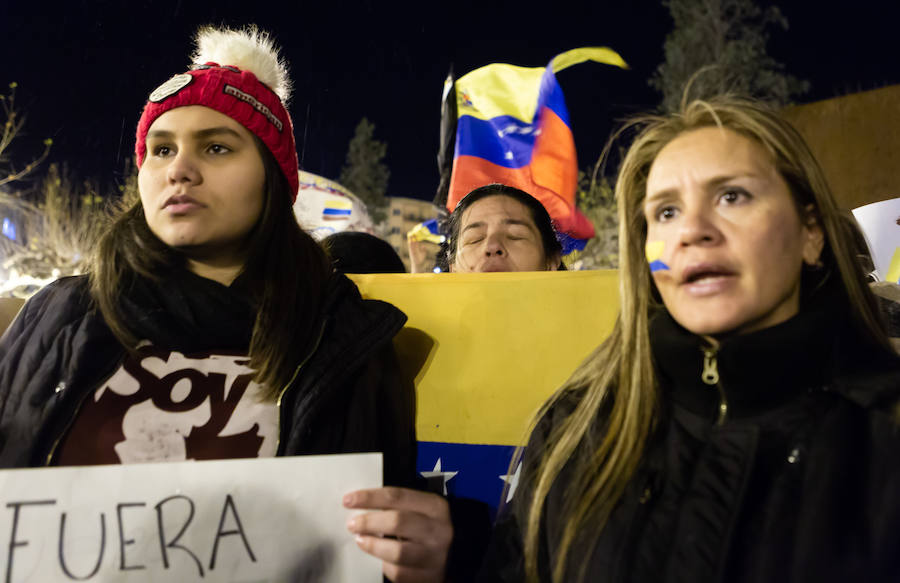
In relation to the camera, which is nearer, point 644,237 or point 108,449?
point 108,449

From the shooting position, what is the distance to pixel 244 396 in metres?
1.57

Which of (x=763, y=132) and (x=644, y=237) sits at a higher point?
(x=763, y=132)

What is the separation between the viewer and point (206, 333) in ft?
5.29

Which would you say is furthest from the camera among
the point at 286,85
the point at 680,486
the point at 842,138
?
the point at 842,138

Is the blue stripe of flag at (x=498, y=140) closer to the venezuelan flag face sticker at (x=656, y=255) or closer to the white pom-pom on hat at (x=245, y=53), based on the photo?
the white pom-pom on hat at (x=245, y=53)

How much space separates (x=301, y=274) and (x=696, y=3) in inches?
887

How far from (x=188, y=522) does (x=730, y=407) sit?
3.91 feet

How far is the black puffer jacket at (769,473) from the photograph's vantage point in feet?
3.55

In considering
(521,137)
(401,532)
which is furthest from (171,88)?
(521,137)

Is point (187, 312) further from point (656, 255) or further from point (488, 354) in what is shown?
point (656, 255)

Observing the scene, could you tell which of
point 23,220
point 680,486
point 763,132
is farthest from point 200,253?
point 23,220

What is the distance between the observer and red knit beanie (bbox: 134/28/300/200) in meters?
1.71

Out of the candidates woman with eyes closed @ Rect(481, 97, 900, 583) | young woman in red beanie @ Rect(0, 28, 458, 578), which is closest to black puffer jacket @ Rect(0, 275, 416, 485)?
young woman in red beanie @ Rect(0, 28, 458, 578)

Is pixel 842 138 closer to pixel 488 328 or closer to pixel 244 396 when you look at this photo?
pixel 488 328
